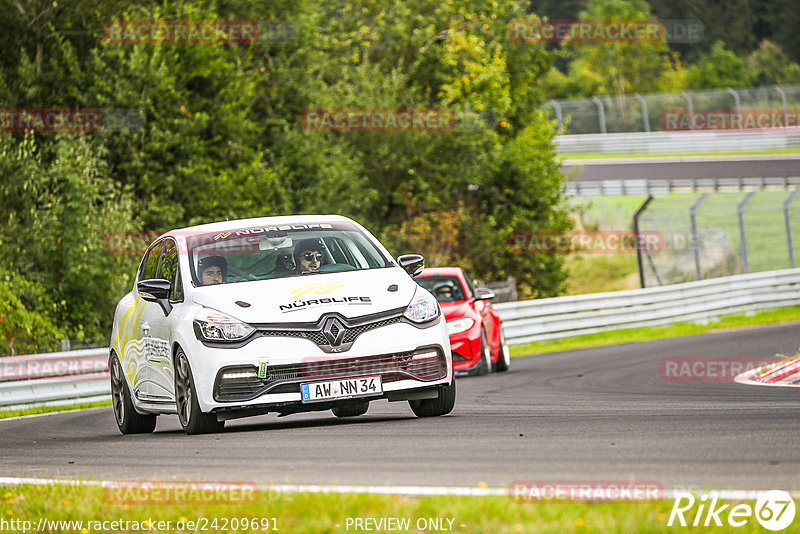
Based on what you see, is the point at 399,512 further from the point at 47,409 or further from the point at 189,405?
the point at 47,409

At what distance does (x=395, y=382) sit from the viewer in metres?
9.38

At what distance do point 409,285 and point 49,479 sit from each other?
131 inches

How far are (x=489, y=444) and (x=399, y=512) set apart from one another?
97.3 inches

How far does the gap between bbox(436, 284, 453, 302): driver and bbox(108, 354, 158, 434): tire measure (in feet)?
23.8

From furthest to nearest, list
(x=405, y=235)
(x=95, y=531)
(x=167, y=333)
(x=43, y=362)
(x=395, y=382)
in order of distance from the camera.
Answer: (x=405, y=235)
(x=43, y=362)
(x=167, y=333)
(x=395, y=382)
(x=95, y=531)

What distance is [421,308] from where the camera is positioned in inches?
379

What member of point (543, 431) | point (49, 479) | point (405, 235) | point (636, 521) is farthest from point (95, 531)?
point (405, 235)

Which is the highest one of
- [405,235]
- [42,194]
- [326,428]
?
[326,428]

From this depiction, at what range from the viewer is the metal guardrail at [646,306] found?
26719 millimetres

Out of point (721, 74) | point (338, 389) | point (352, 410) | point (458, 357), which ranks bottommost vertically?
point (721, 74)

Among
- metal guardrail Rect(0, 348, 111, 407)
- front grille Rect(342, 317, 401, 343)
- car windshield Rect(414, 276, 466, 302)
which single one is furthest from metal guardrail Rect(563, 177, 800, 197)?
front grille Rect(342, 317, 401, 343)

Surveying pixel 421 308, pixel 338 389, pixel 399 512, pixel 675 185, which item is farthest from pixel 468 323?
pixel 675 185

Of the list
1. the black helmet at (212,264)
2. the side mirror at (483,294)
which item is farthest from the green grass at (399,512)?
the side mirror at (483,294)

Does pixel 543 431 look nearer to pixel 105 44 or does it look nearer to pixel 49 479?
pixel 49 479
